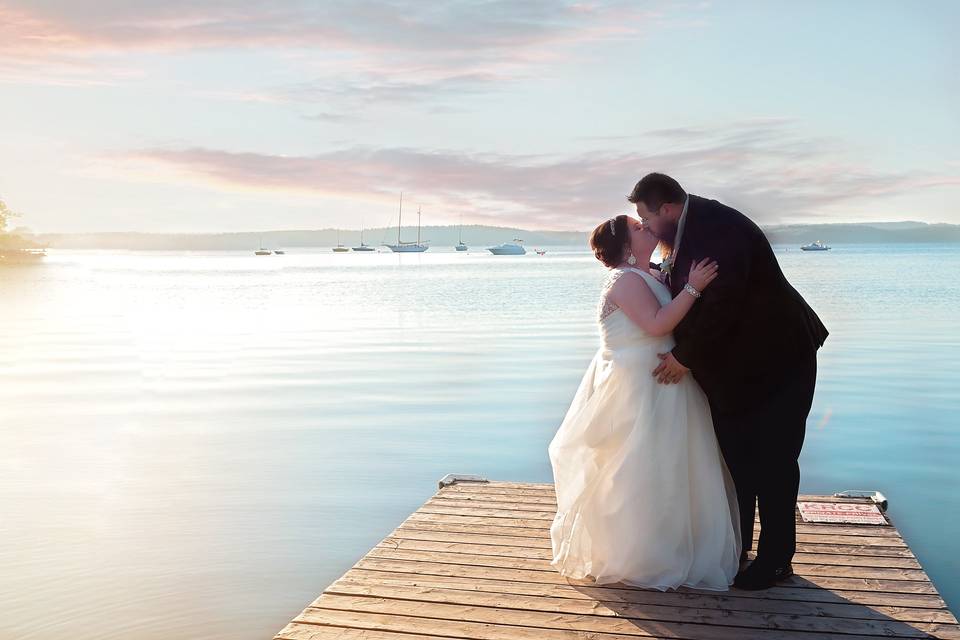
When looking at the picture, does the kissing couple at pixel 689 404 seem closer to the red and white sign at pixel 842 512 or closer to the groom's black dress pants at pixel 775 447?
the groom's black dress pants at pixel 775 447

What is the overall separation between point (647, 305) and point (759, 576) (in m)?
1.47

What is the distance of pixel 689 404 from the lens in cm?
483

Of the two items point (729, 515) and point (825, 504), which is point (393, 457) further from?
point (729, 515)

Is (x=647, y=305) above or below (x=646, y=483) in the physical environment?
above

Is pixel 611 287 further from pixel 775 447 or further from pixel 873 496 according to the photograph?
pixel 873 496

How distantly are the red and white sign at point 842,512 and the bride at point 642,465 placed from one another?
4.17 feet

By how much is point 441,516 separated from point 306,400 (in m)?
8.06

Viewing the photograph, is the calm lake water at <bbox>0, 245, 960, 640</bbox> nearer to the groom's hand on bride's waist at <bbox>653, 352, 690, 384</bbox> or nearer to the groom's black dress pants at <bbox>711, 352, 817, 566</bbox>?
the groom's black dress pants at <bbox>711, 352, 817, 566</bbox>

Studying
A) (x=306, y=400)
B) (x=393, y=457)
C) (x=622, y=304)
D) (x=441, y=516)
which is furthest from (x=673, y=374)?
(x=306, y=400)

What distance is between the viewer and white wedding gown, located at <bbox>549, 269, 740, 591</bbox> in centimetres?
471

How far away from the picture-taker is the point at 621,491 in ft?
15.6

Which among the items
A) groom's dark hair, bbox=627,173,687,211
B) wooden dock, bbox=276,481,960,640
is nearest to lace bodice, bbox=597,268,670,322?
groom's dark hair, bbox=627,173,687,211

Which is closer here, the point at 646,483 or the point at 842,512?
the point at 646,483

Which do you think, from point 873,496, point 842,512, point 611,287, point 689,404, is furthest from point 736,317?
point 873,496
